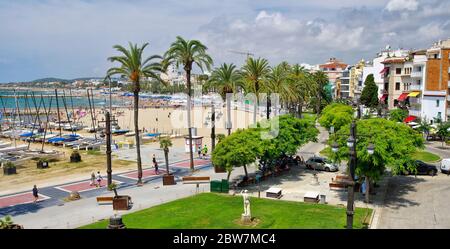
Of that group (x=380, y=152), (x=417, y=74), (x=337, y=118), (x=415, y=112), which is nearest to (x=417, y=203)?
(x=380, y=152)

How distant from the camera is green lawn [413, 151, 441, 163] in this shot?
39622 millimetres

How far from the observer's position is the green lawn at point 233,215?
20844 mm

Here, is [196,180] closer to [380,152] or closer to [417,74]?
[380,152]

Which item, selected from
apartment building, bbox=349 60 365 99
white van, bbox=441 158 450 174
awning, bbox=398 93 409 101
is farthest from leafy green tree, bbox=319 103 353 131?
apartment building, bbox=349 60 365 99

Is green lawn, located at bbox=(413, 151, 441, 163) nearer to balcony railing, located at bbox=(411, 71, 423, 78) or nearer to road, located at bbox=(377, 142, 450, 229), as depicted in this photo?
road, located at bbox=(377, 142, 450, 229)

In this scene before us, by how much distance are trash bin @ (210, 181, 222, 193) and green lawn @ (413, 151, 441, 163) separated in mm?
22147

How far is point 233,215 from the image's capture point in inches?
894

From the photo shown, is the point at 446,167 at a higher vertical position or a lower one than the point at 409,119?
lower

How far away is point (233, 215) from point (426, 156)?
1104 inches

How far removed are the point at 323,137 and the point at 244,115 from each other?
37.2 meters

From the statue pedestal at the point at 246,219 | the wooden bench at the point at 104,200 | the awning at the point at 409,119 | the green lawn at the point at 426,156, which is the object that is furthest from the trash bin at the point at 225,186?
the awning at the point at 409,119

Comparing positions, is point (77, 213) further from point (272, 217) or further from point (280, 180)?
point (280, 180)

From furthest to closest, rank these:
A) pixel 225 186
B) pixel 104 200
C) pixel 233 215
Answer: pixel 225 186
pixel 104 200
pixel 233 215
